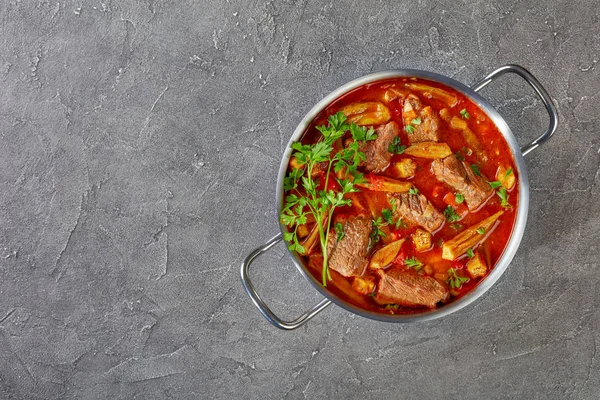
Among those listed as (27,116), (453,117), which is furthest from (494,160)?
(27,116)

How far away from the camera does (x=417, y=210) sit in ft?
8.42

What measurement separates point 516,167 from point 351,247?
740 mm

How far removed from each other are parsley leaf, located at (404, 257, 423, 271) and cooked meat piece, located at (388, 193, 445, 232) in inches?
5.5

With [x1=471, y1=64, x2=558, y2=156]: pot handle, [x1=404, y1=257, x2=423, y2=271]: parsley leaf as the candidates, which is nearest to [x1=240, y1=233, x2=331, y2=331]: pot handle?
[x1=404, y1=257, x2=423, y2=271]: parsley leaf

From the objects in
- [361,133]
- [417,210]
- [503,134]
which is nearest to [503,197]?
[503,134]

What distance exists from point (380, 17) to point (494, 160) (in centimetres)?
82

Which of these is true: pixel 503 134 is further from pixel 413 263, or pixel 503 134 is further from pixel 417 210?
pixel 413 263

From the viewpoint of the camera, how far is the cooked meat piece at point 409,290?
2.61m

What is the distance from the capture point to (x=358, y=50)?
2.88m

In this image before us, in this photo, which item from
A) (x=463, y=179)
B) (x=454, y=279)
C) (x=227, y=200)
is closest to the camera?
(x=463, y=179)

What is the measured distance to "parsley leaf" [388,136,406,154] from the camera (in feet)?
8.49

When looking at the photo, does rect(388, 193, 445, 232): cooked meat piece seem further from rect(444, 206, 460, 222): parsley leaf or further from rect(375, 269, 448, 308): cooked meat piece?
rect(375, 269, 448, 308): cooked meat piece

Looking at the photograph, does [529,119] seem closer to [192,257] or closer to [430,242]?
[430,242]

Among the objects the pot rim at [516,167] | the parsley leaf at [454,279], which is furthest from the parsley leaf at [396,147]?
the parsley leaf at [454,279]
